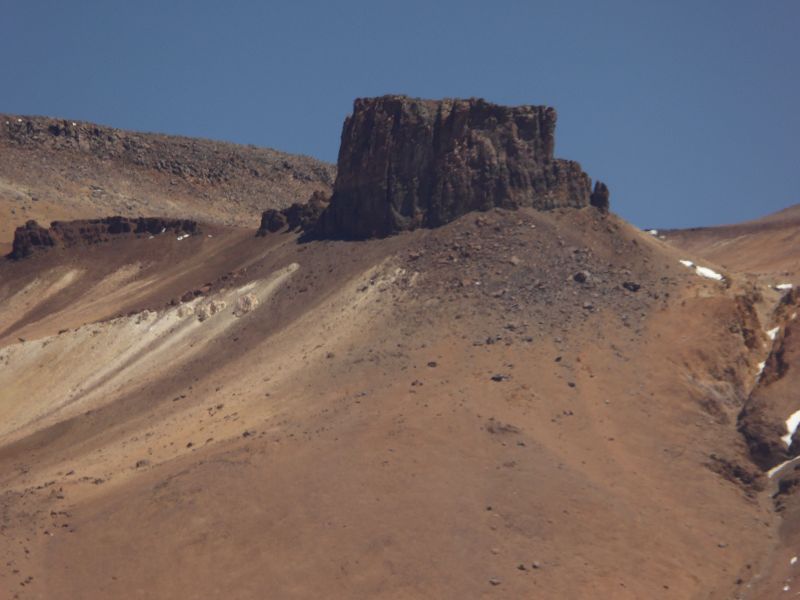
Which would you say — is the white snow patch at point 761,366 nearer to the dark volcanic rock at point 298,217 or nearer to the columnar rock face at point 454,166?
the columnar rock face at point 454,166

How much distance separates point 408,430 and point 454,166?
15.8 m

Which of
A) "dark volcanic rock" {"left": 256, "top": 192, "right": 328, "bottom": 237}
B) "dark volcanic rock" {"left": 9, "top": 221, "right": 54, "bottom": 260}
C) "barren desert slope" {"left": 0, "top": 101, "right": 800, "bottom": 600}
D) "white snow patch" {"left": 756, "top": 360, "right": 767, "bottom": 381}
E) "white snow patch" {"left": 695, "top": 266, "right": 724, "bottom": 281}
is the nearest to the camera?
"barren desert slope" {"left": 0, "top": 101, "right": 800, "bottom": 600}

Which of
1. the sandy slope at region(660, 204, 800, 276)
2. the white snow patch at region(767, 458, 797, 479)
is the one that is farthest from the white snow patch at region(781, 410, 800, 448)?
the sandy slope at region(660, 204, 800, 276)

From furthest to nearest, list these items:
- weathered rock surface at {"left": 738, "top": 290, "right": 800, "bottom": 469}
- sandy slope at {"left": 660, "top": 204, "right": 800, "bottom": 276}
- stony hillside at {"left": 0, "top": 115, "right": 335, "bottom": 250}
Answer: stony hillside at {"left": 0, "top": 115, "right": 335, "bottom": 250}, sandy slope at {"left": 660, "top": 204, "right": 800, "bottom": 276}, weathered rock surface at {"left": 738, "top": 290, "right": 800, "bottom": 469}

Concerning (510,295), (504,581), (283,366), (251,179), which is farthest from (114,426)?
(251,179)

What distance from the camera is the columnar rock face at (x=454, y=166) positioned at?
2099 inches

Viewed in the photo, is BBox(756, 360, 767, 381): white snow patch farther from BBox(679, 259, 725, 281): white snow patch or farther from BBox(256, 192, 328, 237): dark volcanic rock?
BBox(256, 192, 328, 237): dark volcanic rock

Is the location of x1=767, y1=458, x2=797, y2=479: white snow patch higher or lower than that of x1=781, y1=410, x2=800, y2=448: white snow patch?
lower

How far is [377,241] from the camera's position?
55.5 meters

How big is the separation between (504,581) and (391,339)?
14749 millimetres

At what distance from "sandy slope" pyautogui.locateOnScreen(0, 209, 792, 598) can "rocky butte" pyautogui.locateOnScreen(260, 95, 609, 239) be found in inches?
38.7

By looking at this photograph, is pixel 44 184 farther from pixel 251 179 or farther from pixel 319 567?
pixel 319 567

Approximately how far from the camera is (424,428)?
1609 inches

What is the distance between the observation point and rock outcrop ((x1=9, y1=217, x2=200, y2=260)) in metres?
79.6
